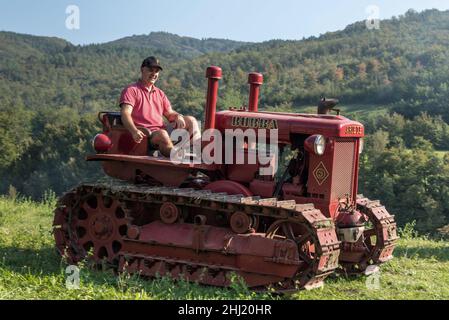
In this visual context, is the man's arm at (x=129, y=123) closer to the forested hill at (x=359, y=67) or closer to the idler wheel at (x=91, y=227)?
the idler wheel at (x=91, y=227)

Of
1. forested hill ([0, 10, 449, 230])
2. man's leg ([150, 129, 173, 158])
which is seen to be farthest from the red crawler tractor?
forested hill ([0, 10, 449, 230])

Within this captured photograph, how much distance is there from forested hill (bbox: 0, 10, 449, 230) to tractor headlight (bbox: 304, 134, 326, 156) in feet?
111

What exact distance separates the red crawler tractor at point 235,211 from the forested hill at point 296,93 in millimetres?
33310

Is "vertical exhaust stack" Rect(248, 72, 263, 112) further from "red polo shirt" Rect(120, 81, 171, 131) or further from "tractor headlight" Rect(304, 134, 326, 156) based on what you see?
"tractor headlight" Rect(304, 134, 326, 156)

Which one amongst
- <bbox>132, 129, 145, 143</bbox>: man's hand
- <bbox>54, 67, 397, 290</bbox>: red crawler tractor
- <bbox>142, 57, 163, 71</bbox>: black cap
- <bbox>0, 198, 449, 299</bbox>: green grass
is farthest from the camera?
<bbox>142, 57, 163, 71</bbox>: black cap

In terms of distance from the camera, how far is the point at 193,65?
11094 centimetres

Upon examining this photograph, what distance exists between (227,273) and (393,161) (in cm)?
4317

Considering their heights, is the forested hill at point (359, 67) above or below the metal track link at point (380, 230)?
above

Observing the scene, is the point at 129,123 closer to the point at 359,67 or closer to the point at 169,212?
the point at 169,212

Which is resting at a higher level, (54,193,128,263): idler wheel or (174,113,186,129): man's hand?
(174,113,186,129): man's hand

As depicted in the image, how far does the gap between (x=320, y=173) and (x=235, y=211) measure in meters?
1.07

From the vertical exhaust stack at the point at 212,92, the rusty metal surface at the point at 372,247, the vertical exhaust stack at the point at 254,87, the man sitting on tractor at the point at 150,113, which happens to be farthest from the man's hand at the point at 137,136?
the rusty metal surface at the point at 372,247

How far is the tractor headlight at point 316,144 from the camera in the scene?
22.9 feet

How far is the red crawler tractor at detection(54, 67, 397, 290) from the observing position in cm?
671
